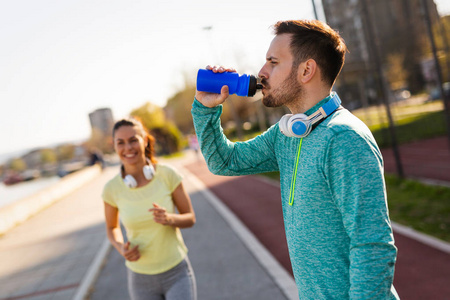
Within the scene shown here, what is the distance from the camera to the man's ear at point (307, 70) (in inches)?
60.8

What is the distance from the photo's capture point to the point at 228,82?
1.75 metres

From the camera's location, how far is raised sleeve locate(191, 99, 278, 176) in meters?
1.84

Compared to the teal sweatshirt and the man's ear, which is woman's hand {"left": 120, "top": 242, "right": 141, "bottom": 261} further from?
the man's ear

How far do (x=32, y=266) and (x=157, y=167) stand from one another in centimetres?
594

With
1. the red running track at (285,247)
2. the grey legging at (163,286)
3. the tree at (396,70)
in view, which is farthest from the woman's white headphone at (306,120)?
the tree at (396,70)

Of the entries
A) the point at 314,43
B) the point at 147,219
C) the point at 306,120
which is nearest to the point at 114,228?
the point at 147,219

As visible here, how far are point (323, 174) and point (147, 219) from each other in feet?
6.24

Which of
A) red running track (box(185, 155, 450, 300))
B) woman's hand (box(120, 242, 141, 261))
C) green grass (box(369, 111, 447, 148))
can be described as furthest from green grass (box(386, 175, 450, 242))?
green grass (box(369, 111, 447, 148))

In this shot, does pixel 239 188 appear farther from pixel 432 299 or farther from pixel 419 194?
pixel 432 299

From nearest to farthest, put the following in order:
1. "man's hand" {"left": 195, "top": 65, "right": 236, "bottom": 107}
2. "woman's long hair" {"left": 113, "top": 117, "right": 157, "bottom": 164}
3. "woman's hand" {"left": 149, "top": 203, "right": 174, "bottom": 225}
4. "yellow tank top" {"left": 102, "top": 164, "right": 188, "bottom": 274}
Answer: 1. "man's hand" {"left": 195, "top": 65, "right": 236, "bottom": 107}
2. "woman's hand" {"left": 149, "top": 203, "right": 174, "bottom": 225}
3. "yellow tank top" {"left": 102, "top": 164, "right": 188, "bottom": 274}
4. "woman's long hair" {"left": 113, "top": 117, "right": 157, "bottom": 164}

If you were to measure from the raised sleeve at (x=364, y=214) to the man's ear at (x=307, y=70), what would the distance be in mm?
339

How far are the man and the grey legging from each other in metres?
1.47

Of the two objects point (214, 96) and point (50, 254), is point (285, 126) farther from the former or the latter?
point (50, 254)

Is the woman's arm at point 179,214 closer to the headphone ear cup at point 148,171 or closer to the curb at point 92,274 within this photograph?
the headphone ear cup at point 148,171
